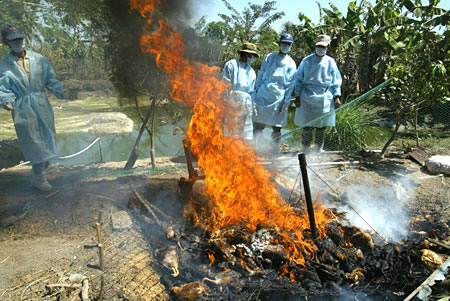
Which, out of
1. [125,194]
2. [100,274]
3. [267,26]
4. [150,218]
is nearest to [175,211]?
[150,218]

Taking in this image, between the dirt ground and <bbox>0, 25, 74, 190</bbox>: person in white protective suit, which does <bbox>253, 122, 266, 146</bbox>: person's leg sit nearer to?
the dirt ground

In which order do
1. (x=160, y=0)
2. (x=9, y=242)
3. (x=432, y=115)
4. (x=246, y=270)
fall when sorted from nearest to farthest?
(x=246, y=270) → (x=9, y=242) → (x=160, y=0) → (x=432, y=115)

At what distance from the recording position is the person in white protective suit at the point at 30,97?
4586 millimetres

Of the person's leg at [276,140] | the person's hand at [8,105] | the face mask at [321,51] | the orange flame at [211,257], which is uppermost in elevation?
the face mask at [321,51]

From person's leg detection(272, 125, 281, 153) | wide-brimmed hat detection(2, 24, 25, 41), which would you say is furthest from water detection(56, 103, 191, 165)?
wide-brimmed hat detection(2, 24, 25, 41)

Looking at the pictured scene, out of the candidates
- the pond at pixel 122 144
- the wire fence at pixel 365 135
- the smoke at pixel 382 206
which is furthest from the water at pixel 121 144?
the smoke at pixel 382 206

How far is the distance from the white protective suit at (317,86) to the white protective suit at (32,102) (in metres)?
4.64

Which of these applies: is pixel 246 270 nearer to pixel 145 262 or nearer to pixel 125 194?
pixel 145 262

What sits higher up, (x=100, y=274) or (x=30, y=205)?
(x=30, y=205)

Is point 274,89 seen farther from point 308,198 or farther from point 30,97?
point 30,97

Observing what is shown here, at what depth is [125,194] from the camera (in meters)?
4.95

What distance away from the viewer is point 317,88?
20.7 feet

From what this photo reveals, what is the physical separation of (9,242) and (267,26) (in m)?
19.4

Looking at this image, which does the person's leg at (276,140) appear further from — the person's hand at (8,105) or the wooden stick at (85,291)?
the person's hand at (8,105)
